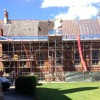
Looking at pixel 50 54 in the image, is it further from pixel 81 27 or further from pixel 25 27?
pixel 25 27

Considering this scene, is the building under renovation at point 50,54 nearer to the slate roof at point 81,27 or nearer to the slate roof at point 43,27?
the slate roof at point 81,27

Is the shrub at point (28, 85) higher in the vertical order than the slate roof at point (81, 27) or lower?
lower

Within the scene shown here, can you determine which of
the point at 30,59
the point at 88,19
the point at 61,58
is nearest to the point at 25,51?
the point at 30,59

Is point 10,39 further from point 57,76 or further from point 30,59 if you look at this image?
point 57,76

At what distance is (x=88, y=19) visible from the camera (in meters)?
58.2

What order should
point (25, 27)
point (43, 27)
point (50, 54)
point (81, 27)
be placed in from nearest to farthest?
point (50, 54) → point (81, 27) → point (25, 27) → point (43, 27)

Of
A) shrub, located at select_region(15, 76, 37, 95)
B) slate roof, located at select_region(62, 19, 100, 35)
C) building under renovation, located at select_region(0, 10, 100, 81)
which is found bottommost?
shrub, located at select_region(15, 76, 37, 95)

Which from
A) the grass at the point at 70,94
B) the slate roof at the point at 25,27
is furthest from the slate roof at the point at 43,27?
the grass at the point at 70,94

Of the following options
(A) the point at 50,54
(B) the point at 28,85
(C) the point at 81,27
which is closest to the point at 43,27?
(C) the point at 81,27

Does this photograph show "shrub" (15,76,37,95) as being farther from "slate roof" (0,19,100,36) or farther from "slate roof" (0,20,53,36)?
"slate roof" (0,20,53,36)

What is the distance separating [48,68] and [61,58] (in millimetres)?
2472

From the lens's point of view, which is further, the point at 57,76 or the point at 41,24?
the point at 41,24

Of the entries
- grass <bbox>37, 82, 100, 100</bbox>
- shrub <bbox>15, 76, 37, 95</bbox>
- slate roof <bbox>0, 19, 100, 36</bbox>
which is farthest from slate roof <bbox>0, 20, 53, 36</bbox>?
shrub <bbox>15, 76, 37, 95</bbox>

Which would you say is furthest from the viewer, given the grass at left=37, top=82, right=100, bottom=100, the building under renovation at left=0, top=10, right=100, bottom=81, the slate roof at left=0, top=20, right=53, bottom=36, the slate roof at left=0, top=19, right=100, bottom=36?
the slate roof at left=0, top=20, right=53, bottom=36
